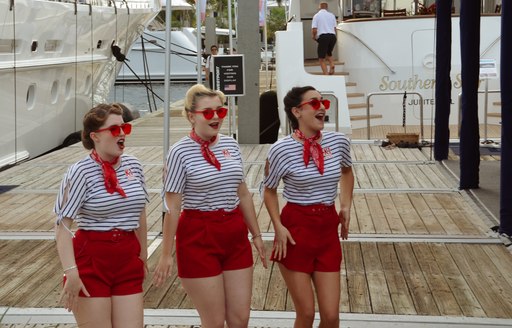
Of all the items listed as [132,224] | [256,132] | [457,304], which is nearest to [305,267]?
[132,224]

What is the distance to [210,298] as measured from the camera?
4645 mm

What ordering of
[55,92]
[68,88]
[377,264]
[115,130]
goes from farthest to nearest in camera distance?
1. [68,88]
2. [55,92]
3. [377,264]
4. [115,130]

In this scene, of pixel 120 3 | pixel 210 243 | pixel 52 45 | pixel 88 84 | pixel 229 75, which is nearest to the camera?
pixel 210 243

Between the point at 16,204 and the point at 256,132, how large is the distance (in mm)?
6347

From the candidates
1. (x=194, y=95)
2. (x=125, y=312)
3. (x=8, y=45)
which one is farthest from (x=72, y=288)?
(x=8, y=45)

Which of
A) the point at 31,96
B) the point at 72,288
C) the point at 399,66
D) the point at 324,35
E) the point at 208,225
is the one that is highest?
the point at 324,35

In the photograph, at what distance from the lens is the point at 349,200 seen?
17.2 ft

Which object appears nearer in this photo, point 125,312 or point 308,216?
point 125,312

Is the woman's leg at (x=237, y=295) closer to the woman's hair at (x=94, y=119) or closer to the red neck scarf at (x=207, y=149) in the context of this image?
the red neck scarf at (x=207, y=149)

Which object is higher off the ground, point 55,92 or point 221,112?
point 55,92

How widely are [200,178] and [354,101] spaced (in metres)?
15.4

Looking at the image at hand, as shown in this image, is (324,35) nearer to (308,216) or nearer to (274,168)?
(274,168)

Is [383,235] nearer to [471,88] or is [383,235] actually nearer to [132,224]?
[471,88]

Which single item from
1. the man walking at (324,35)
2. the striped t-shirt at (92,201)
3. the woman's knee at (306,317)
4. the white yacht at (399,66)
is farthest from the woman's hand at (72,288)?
the man walking at (324,35)
